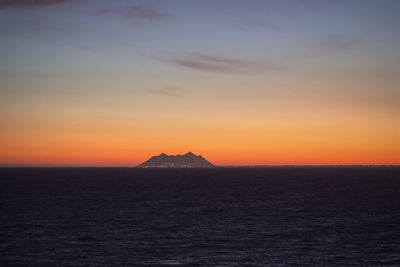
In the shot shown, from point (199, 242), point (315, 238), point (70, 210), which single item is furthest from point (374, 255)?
point (70, 210)

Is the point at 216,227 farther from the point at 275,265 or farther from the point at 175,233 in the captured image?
the point at 275,265

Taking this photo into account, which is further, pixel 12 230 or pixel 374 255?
pixel 12 230

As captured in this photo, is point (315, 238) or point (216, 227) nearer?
point (315, 238)

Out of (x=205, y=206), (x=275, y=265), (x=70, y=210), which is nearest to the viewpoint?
(x=275, y=265)

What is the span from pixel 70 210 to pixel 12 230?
2343 centimetres

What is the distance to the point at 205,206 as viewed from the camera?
86938 millimetres

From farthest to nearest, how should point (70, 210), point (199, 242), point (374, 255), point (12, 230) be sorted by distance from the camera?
point (70, 210)
point (12, 230)
point (199, 242)
point (374, 255)

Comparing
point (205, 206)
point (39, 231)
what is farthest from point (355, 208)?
point (39, 231)

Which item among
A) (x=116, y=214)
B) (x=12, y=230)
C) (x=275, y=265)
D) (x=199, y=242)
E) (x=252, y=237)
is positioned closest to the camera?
(x=275, y=265)

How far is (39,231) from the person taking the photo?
179 feet

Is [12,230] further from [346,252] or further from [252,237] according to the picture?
[346,252]

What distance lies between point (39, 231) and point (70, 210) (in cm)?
2408

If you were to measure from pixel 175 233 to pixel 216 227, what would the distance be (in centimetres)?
703

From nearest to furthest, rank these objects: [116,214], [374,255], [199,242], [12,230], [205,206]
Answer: [374,255] < [199,242] < [12,230] < [116,214] < [205,206]
